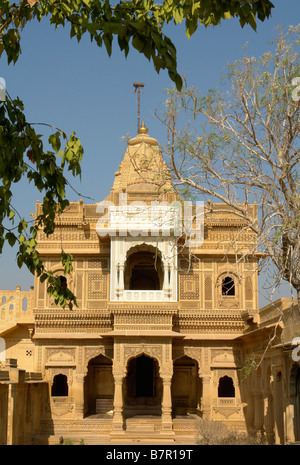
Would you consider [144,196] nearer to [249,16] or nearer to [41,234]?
[41,234]

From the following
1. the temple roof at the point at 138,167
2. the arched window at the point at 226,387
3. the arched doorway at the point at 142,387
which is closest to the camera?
the arched window at the point at 226,387

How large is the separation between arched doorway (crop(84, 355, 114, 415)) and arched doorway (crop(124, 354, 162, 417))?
0.58m

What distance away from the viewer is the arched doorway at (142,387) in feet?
69.8

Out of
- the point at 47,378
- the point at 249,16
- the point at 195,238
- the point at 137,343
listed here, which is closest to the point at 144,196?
the point at 195,238

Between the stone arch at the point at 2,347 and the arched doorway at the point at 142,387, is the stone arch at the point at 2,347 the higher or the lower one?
the higher one

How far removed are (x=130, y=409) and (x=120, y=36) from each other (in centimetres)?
1826

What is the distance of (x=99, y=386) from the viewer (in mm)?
21812

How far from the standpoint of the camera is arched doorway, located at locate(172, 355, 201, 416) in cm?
2141

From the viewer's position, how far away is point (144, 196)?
A: 21.7m

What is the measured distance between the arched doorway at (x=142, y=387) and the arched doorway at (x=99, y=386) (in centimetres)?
58

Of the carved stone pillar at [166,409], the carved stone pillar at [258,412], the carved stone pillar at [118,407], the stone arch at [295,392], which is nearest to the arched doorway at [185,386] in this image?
the carved stone pillar at [166,409]

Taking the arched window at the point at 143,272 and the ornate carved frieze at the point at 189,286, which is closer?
the ornate carved frieze at the point at 189,286

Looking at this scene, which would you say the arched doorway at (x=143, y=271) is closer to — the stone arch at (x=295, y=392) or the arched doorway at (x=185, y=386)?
the arched doorway at (x=185, y=386)

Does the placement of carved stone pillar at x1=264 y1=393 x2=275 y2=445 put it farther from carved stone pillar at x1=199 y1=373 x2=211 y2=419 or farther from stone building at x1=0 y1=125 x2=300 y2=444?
carved stone pillar at x1=199 y1=373 x2=211 y2=419
